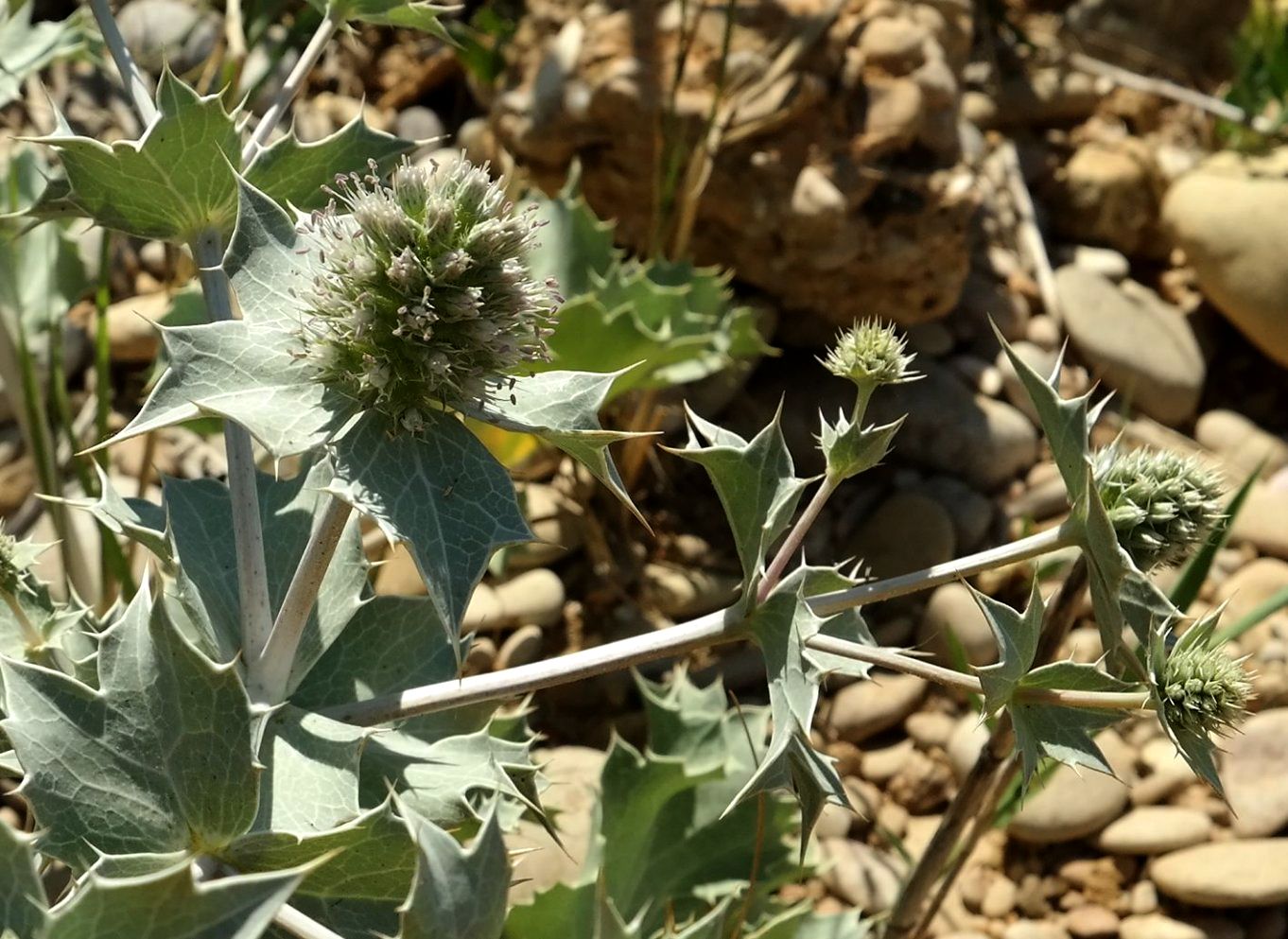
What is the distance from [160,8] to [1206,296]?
9.88ft

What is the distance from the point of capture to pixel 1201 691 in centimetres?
105

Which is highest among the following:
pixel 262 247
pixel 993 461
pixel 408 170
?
pixel 408 170

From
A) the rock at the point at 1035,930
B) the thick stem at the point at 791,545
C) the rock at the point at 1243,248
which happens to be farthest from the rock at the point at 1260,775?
the thick stem at the point at 791,545

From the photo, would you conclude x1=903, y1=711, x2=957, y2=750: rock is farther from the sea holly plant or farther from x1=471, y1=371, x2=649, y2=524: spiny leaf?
x1=471, y1=371, x2=649, y2=524: spiny leaf

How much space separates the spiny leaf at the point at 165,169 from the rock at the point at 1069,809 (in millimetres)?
1876

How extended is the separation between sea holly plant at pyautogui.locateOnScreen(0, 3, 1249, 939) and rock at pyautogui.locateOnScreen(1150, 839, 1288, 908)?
4.01 ft

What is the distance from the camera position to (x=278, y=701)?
1.25m

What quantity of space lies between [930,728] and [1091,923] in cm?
49

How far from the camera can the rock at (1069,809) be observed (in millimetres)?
2402

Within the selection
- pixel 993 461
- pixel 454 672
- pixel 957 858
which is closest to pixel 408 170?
pixel 454 672

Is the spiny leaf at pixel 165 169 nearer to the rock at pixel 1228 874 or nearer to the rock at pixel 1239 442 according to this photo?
the rock at pixel 1228 874

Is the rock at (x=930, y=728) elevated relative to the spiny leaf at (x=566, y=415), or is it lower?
lower

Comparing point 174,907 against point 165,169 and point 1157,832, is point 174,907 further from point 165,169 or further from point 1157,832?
point 1157,832

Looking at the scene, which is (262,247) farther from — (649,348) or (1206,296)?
(1206,296)
